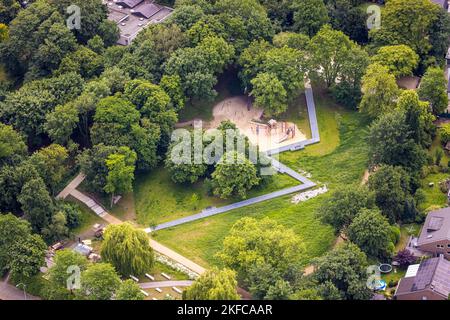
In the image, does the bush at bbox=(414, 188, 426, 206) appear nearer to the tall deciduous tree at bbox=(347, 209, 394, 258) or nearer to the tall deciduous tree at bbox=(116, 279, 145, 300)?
the tall deciduous tree at bbox=(347, 209, 394, 258)

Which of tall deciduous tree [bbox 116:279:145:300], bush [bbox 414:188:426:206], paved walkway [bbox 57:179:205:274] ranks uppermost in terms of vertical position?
bush [bbox 414:188:426:206]

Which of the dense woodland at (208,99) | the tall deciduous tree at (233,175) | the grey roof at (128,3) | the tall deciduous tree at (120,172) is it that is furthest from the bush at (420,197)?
the grey roof at (128,3)

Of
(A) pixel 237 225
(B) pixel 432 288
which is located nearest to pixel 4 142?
(A) pixel 237 225

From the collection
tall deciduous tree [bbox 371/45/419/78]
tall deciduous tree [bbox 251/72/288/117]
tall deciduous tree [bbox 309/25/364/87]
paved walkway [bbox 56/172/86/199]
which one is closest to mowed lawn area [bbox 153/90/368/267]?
tall deciduous tree [bbox 309/25/364/87]

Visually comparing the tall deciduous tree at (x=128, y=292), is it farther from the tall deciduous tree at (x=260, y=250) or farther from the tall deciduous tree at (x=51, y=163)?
the tall deciduous tree at (x=51, y=163)
